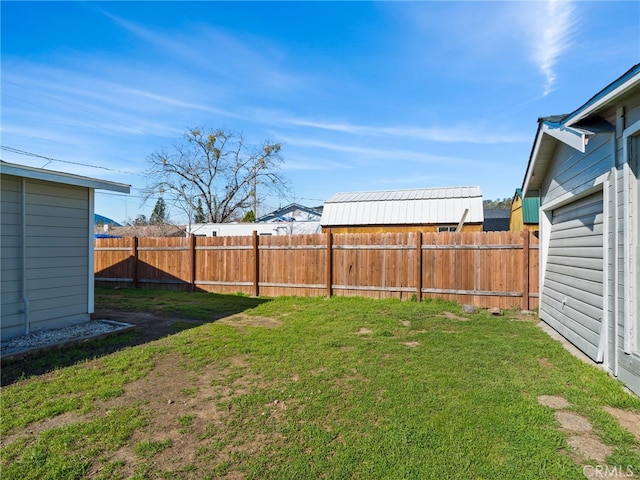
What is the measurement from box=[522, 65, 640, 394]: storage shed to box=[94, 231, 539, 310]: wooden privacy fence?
1.48 meters

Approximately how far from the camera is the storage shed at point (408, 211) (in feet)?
48.9

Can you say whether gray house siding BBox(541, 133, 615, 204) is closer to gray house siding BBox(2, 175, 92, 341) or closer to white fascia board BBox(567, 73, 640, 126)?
white fascia board BBox(567, 73, 640, 126)

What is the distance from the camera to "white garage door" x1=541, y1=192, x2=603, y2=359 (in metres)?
4.23

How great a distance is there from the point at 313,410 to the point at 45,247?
5036 millimetres

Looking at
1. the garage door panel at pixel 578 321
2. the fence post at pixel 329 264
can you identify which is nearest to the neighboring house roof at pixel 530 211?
the garage door panel at pixel 578 321

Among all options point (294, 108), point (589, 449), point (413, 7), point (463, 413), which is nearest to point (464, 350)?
point (463, 413)

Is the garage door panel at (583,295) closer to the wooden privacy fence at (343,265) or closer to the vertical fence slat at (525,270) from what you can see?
the vertical fence slat at (525,270)

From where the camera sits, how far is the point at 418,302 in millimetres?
8078

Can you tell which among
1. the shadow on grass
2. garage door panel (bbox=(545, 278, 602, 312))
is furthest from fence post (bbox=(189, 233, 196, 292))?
garage door panel (bbox=(545, 278, 602, 312))

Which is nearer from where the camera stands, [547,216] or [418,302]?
[547,216]

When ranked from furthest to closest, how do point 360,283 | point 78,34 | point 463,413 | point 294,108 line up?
point 294,108
point 78,34
point 360,283
point 463,413

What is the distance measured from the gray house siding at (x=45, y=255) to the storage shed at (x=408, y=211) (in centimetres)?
1180

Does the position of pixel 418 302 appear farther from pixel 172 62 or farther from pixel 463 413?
pixel 172 62

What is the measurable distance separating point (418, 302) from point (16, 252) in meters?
7.44
